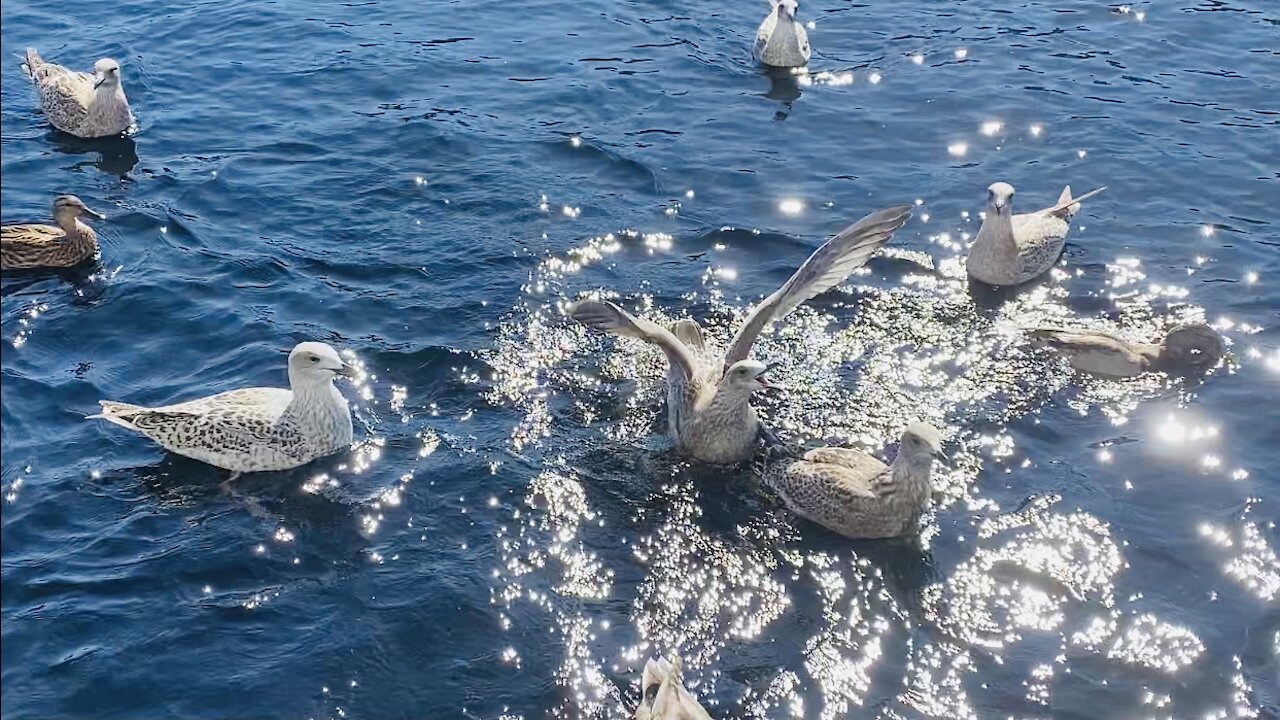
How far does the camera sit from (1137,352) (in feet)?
39.1

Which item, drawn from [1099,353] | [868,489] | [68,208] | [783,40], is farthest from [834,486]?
[783,40]

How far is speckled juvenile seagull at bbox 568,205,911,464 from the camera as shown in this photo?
10.8m

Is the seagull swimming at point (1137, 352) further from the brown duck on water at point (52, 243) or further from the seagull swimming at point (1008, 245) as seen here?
the brown duck on water at point (52, 243)

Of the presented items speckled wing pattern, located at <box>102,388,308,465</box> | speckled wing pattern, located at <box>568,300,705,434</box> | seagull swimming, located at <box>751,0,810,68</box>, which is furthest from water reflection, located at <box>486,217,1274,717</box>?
seagull swimming, located at <box>751,0,810,68</box>

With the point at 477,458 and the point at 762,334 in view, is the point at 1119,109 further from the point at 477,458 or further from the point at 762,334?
the point at 477,458

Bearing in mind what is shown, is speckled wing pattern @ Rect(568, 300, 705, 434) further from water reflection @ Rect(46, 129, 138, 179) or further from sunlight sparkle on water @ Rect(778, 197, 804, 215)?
water reflection @ Rect(46, 129, 138, 179)

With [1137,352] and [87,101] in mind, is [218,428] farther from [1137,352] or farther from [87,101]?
[1137,352]

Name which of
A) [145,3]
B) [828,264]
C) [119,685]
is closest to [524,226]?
[828,264]

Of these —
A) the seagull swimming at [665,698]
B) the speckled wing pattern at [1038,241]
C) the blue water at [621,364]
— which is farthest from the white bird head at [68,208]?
the speckled wing pattern at [1038,241]

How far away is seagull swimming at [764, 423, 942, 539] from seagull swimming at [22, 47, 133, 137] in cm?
1112

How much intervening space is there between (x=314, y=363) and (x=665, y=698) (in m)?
5.05

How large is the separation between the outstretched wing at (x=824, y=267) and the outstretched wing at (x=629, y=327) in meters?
0.51

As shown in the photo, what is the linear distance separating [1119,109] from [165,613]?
13.9m

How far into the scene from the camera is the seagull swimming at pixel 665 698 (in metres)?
7.17
